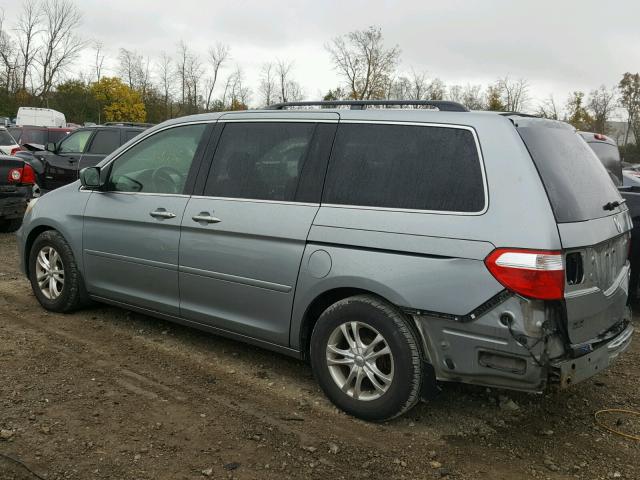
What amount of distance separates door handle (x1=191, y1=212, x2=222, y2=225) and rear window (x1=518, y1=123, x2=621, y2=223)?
199cm

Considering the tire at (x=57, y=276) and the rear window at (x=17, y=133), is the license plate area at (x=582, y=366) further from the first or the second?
the rear window at (x=17, y=133)

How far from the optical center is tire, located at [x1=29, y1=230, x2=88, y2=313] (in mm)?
5066

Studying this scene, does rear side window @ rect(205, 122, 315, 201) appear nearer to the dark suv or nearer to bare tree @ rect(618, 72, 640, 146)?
the dark suv

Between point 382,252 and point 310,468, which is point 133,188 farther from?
point 310,468

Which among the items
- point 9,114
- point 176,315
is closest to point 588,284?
point 176,315

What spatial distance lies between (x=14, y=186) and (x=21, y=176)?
0.61ft

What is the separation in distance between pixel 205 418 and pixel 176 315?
113cm

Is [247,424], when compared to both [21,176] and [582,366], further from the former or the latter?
[21,176]

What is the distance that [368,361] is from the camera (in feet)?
11.1

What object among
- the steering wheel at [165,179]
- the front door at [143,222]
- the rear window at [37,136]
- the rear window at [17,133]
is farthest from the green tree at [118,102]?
the steering wheel at [165,179]

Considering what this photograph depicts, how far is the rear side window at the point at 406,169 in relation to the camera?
10.5ft

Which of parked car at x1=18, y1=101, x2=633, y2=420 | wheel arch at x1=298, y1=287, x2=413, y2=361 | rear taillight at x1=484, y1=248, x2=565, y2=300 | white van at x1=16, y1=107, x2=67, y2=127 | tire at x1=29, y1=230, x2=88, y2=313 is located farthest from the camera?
white van at x1=16, y1=107, x2=67, y2=127

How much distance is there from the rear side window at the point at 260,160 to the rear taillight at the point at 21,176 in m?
6.06

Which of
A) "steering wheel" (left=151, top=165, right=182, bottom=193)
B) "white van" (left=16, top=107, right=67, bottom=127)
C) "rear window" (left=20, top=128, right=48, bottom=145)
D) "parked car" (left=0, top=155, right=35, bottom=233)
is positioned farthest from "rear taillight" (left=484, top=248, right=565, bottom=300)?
"white van" (left=16, top=107, right=67, bottom=127)
